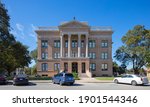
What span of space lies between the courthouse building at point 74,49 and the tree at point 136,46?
5.24 metres

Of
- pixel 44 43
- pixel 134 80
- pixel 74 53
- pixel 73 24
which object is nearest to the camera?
pixel 134 80

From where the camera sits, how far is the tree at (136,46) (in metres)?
66.5

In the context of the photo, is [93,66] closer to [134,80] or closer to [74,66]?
[74,66]

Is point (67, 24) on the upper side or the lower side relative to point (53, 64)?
upper

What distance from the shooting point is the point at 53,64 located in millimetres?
68500

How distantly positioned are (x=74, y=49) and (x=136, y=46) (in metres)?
17.3

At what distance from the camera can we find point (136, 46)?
68688 millimetres

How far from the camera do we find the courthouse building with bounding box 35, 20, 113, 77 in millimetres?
66812

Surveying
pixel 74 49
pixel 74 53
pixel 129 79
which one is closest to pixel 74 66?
pixel 74 53

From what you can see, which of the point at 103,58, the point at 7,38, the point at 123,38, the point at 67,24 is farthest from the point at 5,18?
the point at 123,38

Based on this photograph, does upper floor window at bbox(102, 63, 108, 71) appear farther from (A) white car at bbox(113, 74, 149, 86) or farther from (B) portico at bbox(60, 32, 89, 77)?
(A) white car at bbox(113, 74, 149, 86)

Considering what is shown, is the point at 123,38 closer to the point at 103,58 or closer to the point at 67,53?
the point at 103,58

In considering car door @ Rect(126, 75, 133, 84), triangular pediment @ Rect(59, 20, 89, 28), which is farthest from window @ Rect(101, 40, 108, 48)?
car door @ Rect(126, 75, 133, 84)

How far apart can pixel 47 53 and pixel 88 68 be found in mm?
12424
